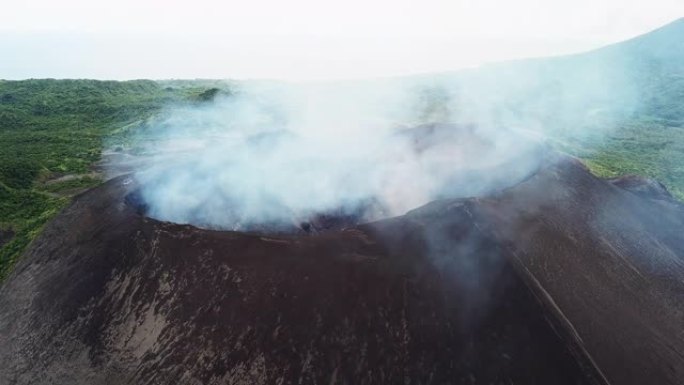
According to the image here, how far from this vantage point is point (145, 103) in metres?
52.6

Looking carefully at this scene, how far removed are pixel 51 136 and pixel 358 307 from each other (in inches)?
1430

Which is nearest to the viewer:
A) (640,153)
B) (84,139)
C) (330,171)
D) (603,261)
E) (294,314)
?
(294,314)

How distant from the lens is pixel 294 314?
992cm

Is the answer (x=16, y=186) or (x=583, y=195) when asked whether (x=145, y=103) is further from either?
(x=583, y=195)

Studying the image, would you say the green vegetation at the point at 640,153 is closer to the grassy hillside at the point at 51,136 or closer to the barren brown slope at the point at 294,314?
the barren brown slope at the point at 294,314

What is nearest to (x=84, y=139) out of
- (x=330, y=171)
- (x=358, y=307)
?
(x=330, y=171)

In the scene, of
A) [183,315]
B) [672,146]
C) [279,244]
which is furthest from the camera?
[672,146]

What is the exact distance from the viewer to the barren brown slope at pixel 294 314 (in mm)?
9273

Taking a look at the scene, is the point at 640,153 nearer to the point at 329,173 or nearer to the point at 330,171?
the point at 330,171

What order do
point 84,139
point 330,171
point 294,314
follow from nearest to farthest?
1. point 294,314
2. point 330,171
3. point 84,139

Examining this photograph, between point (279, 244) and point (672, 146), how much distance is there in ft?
144

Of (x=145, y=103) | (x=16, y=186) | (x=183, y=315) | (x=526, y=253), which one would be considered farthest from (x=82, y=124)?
(x=526, y=253)

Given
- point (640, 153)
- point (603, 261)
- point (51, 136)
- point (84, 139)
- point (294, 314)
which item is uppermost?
point (294, 314)

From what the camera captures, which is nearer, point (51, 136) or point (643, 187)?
point (643, 187)
